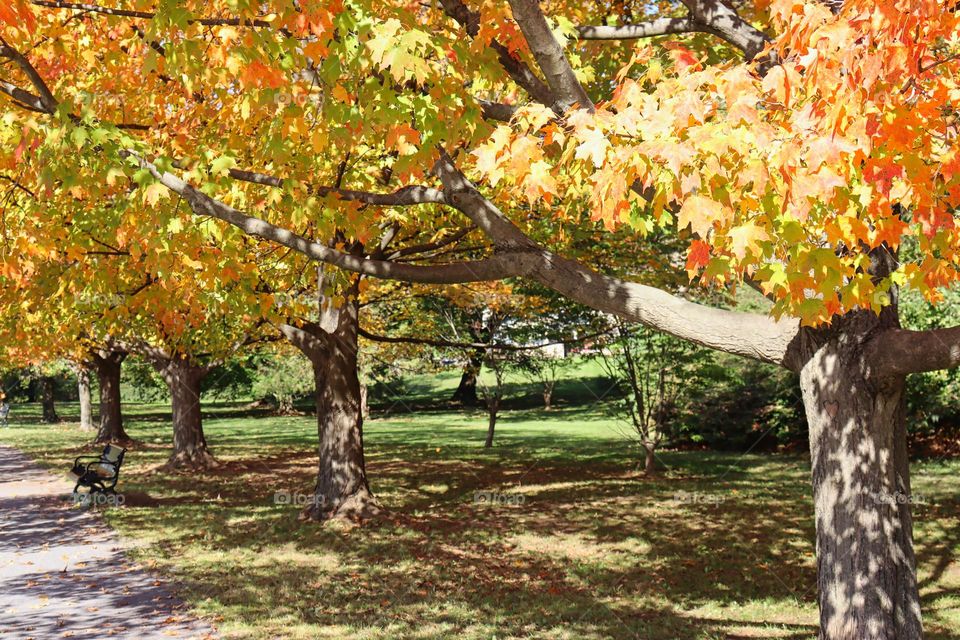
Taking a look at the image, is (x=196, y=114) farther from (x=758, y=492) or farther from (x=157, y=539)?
(x=758, y=492)

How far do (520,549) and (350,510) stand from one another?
312cm

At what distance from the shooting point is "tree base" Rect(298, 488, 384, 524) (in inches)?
519

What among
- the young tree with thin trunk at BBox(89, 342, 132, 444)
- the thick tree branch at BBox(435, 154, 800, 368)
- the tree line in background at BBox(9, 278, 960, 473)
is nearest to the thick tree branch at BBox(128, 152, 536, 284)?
the thick tree branch at BBox(435, 154, 800, 368)

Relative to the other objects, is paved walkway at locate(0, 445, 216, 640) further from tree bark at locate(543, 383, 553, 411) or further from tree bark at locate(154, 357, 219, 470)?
tree bark at locate(543, 383, 553, 411)

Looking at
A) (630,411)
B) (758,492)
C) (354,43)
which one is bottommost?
(758,492)

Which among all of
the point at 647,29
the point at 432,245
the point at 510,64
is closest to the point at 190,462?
the point at 432,245

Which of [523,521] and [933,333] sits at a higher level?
[933,333]

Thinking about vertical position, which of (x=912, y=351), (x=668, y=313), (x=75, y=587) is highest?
(x=668, y=313)

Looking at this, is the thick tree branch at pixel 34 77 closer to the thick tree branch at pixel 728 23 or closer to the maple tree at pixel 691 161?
the maple tree at pixel 691 161

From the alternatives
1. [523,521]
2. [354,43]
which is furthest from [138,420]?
[354,43]

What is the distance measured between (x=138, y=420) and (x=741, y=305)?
1321 inches

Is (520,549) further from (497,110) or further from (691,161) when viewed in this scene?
(691,161)

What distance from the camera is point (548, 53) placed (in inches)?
213

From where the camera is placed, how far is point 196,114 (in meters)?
10.3
